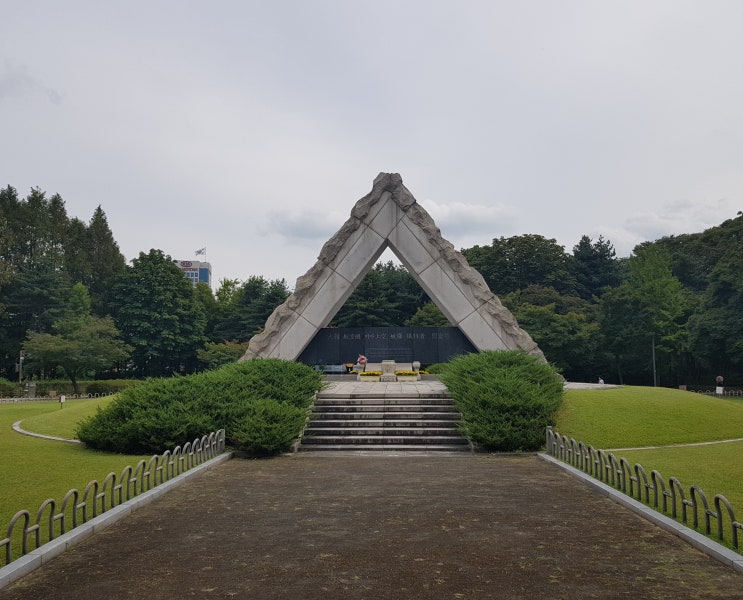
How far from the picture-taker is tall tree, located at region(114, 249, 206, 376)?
5197 cm

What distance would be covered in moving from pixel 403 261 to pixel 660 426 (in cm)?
1092

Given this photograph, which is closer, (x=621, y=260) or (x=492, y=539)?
(x=492, y=539)

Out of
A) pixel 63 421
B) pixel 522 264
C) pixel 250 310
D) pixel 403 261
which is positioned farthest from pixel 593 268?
pixel 63 421

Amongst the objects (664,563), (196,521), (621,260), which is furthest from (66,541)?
(621,260)

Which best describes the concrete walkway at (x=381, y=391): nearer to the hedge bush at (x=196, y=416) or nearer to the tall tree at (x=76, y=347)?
the hedge bush at (x=196, y=416)

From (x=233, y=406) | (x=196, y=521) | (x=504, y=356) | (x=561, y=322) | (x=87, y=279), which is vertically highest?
(x=87, y=279)

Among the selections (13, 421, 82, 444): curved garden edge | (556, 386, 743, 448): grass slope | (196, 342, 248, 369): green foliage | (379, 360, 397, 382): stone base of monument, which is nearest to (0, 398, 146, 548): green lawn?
(13, 421, 82, 444): curved garden edge

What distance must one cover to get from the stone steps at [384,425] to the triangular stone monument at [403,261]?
5.85 m

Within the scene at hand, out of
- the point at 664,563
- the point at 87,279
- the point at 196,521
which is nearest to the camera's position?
the point at 664,563

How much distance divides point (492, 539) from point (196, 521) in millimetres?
3608

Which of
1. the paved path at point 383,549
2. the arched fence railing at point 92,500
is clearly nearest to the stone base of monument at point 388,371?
the arched fence railing at point 92,500

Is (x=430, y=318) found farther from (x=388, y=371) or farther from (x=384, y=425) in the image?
(x=384, y=425)

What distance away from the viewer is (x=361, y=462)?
12.3 metres

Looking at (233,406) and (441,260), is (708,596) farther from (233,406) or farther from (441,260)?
Result: (441,260)
